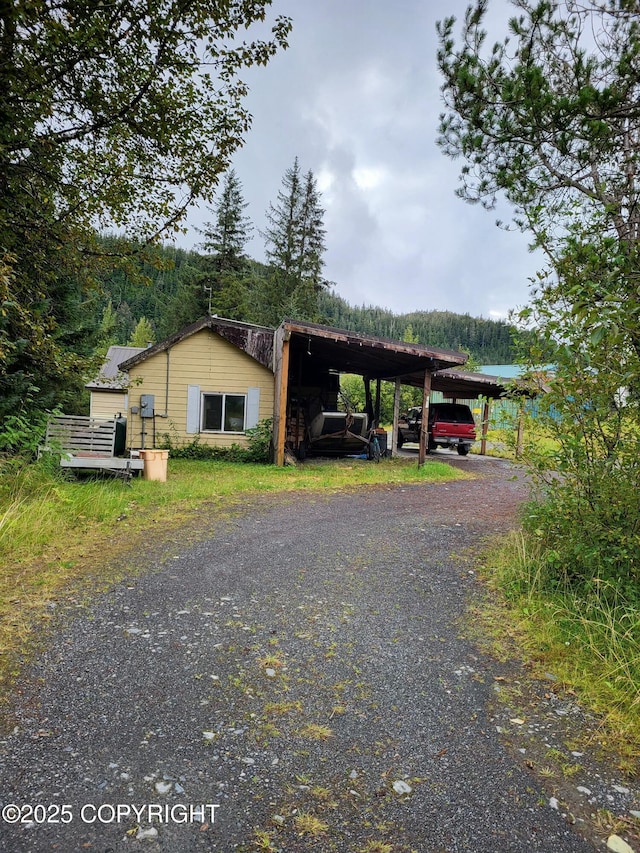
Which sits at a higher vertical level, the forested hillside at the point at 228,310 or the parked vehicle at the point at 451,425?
the forested hillside at the point at 228,310

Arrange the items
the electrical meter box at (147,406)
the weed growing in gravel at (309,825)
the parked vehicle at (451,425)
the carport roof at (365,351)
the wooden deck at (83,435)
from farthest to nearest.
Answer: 1. the parked vehicle at (451,425)
2. the electrical meter box at (147,406)
3. the carport roof at (365,351)
4. the wooden deck at (83,435)
5. the weed growing in gravel at (309,825)

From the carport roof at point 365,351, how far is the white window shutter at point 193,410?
3249 mm

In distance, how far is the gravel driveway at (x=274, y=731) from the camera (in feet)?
5.52

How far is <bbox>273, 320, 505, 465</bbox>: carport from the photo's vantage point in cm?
1114

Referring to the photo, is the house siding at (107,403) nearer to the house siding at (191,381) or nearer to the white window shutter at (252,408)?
the house siding at (191,381)

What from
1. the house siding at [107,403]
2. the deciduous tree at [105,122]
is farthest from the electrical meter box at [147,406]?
the house siding at [107,403]

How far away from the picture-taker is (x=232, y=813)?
68.3 inches

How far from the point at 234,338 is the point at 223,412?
87.1 inches

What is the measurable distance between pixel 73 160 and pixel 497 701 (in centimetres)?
690

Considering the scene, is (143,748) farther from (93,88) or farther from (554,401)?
(93,88)

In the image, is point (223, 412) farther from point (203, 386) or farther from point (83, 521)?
point (83, 521)

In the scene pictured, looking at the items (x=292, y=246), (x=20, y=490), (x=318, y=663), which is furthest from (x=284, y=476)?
(x=292, y=246)

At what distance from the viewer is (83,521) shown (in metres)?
5.88

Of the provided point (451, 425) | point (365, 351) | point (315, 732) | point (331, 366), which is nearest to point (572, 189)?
point (315, 732)
